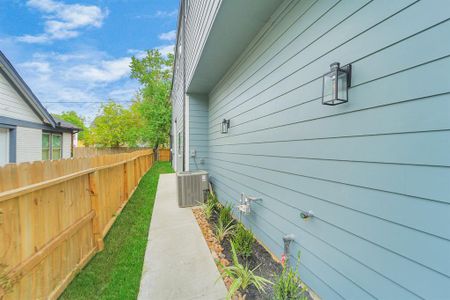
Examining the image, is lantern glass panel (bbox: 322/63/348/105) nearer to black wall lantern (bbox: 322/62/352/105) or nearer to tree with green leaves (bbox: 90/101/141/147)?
black wall lantern (bbox: 322/62/352/105)

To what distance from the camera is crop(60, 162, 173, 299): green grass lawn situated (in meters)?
2.14

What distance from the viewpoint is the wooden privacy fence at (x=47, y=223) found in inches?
61.8

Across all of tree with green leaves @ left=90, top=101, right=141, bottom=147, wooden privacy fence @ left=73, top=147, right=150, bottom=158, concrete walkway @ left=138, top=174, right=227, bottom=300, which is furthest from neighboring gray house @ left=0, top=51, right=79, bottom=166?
tree with green leaves @ left=90, top=101, right=141, bottom=147

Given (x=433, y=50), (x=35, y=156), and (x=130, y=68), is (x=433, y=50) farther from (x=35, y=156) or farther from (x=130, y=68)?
(x=130, y=68)

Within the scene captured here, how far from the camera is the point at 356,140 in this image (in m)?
1.55

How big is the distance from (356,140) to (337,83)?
465 millimetres

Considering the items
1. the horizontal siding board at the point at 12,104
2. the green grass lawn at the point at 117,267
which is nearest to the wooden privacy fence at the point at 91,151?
the horizontal siding board at the point at 12,104

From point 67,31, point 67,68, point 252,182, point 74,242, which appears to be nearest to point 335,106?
point 252,182

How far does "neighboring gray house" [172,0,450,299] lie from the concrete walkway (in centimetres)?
90

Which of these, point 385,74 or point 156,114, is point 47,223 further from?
point 156,114

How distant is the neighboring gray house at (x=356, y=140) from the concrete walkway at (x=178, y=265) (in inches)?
35.4

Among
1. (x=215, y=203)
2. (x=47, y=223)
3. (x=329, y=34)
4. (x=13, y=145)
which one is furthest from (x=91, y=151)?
(x=329, y=34)

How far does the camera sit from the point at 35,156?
27.5ft

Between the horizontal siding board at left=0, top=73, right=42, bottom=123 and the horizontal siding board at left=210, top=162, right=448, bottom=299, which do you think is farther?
the horizontal siding board at left=0, top=73, right=42, bottom=123
